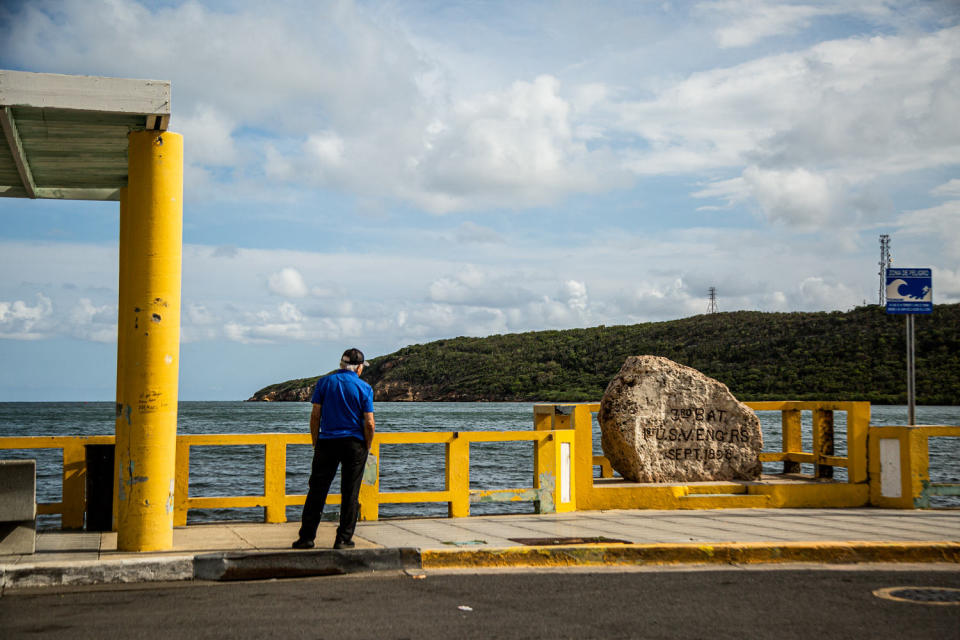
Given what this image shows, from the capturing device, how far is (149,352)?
8078 millimetres

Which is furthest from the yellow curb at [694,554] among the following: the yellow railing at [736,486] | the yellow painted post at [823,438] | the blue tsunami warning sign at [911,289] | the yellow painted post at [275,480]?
the yellow painted post at [823,438]

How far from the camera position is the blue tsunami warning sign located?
12422 millimetres

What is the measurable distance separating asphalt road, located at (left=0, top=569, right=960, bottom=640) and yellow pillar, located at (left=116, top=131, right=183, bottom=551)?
982 mm

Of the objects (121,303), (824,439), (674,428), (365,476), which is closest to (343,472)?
(365,476)

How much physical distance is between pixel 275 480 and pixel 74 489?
6.60 ft

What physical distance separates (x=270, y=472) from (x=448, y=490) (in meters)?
2.06

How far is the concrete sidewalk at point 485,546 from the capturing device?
7516 mm

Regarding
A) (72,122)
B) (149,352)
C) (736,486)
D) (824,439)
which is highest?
(72,122)

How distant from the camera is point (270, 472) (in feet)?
32.4

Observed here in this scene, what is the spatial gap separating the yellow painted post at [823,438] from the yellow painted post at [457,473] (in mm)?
5725

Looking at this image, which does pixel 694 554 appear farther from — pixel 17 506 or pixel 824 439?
pixel 824 439

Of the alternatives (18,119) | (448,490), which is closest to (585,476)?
(448,490)

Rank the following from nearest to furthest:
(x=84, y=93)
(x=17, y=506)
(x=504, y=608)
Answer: (x=504, y=608) < (x=84, y=93) < (x=17, y=506)

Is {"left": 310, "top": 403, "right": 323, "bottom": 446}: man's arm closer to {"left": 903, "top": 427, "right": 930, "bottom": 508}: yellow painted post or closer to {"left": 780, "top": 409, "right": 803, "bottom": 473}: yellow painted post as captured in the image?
{"left": 903, "top": 427, "right": 930, "bottom": 508}: yellow painted post
